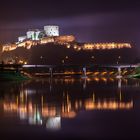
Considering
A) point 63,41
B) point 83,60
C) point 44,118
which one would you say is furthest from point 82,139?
point 63,41

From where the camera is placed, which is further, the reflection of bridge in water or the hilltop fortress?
the hilltop fortress

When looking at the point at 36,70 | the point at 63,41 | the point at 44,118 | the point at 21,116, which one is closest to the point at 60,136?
the point at 44,118

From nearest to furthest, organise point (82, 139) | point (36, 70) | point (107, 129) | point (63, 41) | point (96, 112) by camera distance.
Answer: point (82, 139) < point (107, 129) < point (96, 112) < point (36, 70) < point (63, 41)

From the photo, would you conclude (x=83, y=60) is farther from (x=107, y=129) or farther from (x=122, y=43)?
(x=107, y=129)

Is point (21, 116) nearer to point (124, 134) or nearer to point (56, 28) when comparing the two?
point (124, 134)

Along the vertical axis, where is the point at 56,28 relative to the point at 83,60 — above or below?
above

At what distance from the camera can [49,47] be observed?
147 meters

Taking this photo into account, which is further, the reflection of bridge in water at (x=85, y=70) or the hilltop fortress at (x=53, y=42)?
the hilltop fortress at (x=53, y=42)

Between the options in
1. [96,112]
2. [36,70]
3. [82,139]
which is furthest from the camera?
[36,70]

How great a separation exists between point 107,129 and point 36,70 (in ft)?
351

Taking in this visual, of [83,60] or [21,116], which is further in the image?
[83,60]

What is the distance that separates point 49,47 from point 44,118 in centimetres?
13544

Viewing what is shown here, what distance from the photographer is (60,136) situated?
29.6ft

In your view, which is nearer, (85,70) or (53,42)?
(85,70)
